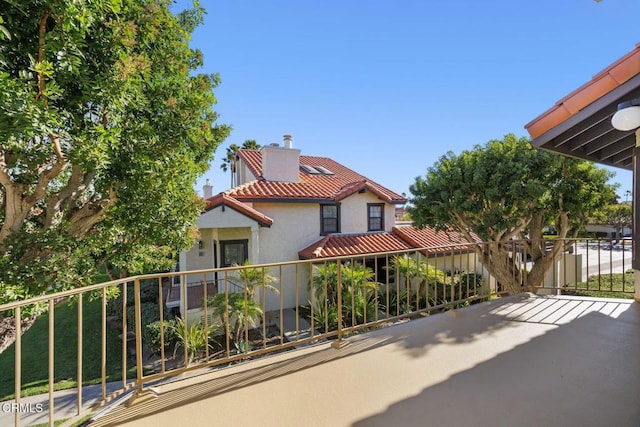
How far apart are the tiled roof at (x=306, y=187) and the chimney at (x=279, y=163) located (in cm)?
28

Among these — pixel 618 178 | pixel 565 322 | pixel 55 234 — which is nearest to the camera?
pixel 565 322

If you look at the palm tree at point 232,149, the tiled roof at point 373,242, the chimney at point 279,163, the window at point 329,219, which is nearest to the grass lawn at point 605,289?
the tiled roof at point 373,242

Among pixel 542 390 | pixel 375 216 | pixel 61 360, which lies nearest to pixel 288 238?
pixel 375 216

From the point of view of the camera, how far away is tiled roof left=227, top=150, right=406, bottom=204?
10578 mm

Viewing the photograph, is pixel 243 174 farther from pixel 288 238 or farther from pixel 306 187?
pixel 288 238

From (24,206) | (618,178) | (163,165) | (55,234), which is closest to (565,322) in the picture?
(163,165)

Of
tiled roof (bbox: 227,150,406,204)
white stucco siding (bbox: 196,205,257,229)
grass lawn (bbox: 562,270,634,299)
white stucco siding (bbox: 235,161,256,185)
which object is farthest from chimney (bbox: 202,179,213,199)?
grass lawn (bbox: 562,270,634,299)

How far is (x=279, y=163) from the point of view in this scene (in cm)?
1198

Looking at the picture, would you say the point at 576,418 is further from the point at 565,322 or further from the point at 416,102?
the point at 416,102

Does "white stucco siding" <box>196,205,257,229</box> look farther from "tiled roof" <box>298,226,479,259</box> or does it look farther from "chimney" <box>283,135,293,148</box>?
"chimney" <box>283,135,293,148</box>

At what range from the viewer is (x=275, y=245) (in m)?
10.8

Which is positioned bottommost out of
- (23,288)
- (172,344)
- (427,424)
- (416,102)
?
(172,344)

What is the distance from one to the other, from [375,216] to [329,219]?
7.19ft

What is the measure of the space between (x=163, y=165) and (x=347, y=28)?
22.3 feet
